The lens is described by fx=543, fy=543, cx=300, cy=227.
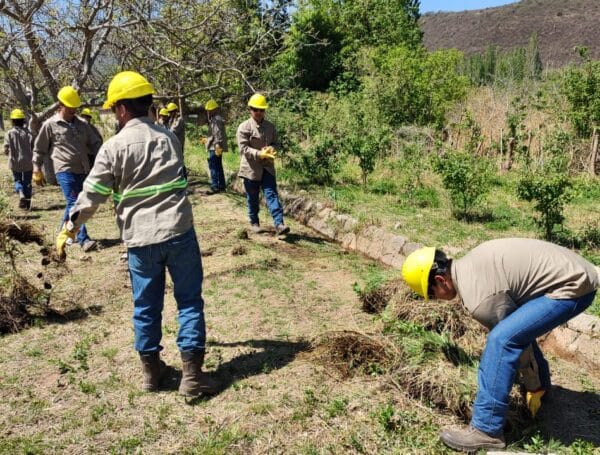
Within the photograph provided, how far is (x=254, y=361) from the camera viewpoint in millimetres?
3871

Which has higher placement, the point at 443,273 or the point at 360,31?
the point at 360,31

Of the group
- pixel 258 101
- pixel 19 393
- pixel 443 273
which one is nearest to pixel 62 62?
pixel 258 101

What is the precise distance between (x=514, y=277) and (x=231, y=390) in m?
1.88

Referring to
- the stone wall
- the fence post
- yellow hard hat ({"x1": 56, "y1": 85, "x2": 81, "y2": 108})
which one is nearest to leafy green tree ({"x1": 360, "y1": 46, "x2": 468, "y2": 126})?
the fence post

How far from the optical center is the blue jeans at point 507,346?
9.18 ft

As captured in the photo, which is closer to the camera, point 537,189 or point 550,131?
point 537,189

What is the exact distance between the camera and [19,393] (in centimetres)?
349

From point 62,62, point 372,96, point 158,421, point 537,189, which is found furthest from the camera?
point 372,96

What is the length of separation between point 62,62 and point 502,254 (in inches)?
365

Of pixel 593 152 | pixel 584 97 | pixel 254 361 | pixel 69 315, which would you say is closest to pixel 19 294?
pixel 69 315

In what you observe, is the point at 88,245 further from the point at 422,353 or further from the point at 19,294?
the point at 422,353

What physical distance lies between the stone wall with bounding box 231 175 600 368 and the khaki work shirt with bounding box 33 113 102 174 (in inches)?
125

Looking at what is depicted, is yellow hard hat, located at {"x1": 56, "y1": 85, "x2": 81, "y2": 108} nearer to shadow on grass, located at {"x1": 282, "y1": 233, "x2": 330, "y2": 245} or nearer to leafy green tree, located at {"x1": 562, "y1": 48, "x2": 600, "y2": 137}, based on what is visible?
shadow on grass, located at {"x1": 282, "y1": 233, "x2": 330, "y2": 245}

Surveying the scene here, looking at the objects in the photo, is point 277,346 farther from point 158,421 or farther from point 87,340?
point 87,340
